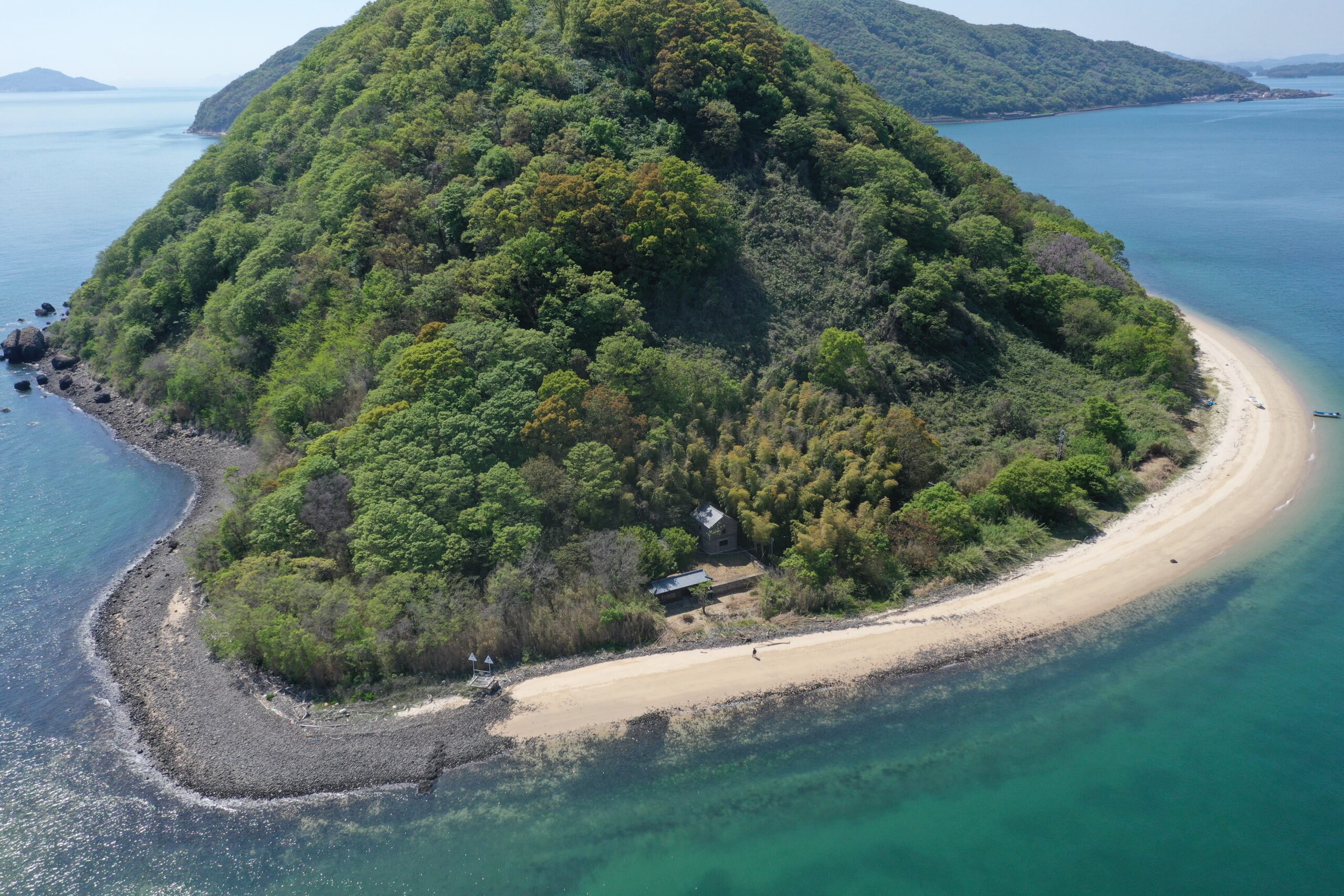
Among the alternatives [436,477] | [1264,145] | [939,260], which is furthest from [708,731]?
[1264,145]

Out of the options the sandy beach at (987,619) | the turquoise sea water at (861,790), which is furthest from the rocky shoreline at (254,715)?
the turquoise sea water at (861,790)

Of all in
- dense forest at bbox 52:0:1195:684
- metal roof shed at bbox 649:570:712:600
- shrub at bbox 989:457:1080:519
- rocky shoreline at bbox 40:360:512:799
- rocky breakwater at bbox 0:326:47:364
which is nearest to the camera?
rocky shoreline at bbox 40:360:512:799

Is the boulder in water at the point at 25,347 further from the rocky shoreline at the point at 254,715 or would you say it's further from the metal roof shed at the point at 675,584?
the metal roof shed at the point at 675,584

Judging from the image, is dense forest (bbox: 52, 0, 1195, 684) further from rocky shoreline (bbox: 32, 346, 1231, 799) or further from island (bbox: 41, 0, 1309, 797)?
rocky shoreline (bbox: 32, 346, 1231, 799)

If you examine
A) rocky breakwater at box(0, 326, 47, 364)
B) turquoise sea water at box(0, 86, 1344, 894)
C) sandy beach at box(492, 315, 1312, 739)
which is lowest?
turquoise sea water at box(0, 86, 1344, 894)

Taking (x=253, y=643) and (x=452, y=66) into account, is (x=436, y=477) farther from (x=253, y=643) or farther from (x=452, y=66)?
(x=452, y=66)

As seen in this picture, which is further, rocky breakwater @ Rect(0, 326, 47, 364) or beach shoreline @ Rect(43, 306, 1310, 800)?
rocky breakwater @ Rect(0, 326, 47, 364)

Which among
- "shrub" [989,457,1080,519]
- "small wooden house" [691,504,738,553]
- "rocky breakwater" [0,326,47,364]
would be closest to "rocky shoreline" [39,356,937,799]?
"small wooden house" [691,504,738,553]
